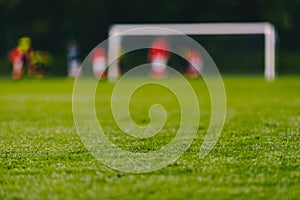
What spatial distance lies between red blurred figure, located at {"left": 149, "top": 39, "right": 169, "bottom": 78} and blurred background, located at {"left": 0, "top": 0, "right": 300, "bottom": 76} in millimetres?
8653

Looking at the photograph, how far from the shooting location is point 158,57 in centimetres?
2666

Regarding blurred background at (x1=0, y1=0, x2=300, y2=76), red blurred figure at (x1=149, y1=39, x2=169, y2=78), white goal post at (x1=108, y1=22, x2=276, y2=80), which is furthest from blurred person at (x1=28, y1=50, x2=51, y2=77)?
blurred background at (x1=0, y1=0, x2=300, y2=76)

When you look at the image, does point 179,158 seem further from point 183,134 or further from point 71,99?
→ point 71,99

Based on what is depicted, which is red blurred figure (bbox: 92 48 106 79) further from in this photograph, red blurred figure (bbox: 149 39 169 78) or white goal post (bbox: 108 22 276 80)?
red blurred figure (bbox: 149 39 169 78)

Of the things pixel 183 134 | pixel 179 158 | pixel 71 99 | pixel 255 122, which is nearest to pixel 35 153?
pixel 179 158

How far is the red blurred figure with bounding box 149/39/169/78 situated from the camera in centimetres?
2556

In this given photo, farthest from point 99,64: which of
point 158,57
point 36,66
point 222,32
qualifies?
point 222,32

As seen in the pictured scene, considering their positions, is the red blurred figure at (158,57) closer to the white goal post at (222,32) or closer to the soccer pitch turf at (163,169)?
the white goal post at (222,32)

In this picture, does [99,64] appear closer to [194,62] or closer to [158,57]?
[158,57]

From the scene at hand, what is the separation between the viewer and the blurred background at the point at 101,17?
3509 cm

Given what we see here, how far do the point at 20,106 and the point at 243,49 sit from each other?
49.4 ft

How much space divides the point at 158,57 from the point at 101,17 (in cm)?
1018

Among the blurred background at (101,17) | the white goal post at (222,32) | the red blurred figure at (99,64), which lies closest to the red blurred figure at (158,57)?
the white goal post at (222,32)

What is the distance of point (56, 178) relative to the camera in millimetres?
Result: 4414
